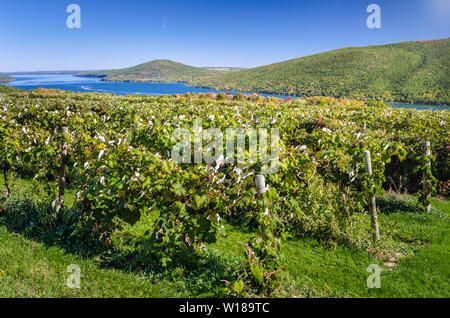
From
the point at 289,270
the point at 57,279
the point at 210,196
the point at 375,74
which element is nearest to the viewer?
the point at 210,196

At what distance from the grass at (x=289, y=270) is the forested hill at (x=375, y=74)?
240 feet

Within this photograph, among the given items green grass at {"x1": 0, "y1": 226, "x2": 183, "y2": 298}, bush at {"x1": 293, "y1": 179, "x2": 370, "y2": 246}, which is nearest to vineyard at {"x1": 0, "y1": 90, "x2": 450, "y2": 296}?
bush at {"x1": 293, "y1": 179, "x2": 370, "y2": 246}

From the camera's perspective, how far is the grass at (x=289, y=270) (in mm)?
2832

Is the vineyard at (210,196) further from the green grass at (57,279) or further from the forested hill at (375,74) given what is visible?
the forested hill at (375,74)

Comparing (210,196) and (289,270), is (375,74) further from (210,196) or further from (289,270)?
(210,196)

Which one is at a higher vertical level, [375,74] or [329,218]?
[375,74]

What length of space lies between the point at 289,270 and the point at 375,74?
92605 mm

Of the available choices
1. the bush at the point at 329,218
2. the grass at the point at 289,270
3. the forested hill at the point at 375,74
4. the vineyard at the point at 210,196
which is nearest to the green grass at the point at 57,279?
the grass at the point at 289,270

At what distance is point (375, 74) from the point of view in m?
77.4

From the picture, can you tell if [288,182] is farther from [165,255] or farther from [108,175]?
[108,175]

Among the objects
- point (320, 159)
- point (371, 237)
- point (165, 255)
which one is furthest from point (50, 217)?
point (371, 237)

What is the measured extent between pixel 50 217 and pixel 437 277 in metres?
5.92

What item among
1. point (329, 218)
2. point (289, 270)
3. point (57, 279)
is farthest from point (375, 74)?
point (57, 279)
